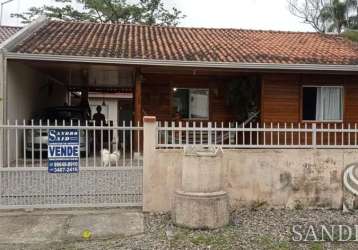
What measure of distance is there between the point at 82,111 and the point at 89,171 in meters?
8.01

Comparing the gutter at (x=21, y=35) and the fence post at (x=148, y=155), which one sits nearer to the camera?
the fence post at (x=148, y=155)

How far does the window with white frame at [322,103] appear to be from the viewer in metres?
15.1

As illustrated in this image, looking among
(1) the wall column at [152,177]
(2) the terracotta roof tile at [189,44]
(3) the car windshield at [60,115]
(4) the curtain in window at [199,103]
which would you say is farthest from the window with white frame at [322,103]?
(1) the wall column at [152,177]

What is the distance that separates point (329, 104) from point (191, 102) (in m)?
4.72

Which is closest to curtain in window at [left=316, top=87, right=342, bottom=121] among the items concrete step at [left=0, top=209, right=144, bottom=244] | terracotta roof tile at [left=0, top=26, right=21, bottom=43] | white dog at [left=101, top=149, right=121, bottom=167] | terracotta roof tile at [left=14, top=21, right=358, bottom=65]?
terracotta roof tile at [left=14, top=21, right=358, bottom=65]

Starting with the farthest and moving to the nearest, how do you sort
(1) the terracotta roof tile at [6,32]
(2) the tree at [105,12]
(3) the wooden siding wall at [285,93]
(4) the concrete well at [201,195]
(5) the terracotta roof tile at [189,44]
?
(2) the tree at [105,12], (1) the terracotta roof tile at [6,32], (3) the wooden siding wall at [285,93], (5) the terracotta roof tile at [189,44], (4) the concrete well at [201,195]

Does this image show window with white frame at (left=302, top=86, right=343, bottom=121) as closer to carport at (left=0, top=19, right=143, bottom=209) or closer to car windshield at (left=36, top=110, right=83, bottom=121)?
carport at (left=0, top=19, right=143, bottom=209)

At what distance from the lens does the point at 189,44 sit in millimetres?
15383

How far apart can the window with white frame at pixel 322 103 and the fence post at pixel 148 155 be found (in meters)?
9.06

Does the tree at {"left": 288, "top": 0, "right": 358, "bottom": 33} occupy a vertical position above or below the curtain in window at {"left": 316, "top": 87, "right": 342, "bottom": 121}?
above

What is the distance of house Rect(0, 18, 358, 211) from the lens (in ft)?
26.1

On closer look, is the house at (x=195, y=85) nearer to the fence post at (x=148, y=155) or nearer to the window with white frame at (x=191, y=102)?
the window with white frame at (x=191, y=102)

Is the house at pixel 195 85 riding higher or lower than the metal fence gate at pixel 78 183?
higher

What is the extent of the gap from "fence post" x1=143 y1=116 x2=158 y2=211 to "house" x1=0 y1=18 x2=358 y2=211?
1.50 ft
